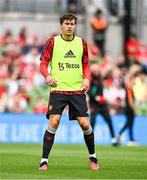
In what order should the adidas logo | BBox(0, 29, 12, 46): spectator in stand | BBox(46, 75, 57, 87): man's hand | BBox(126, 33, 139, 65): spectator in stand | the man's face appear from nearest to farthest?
BBox(46, 75, 57, 87): man's hand → the man's face → the adidas logo → BBox(0, 29, 12, 46): spectator in stand → BBox(126, 33, 139, 65): spectator in stand

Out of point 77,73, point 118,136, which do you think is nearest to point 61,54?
point 77,73

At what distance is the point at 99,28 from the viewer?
1187 inches

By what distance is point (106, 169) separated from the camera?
13898mm

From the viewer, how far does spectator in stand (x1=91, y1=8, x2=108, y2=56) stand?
2999 centimetres

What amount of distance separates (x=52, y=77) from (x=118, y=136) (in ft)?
34.2

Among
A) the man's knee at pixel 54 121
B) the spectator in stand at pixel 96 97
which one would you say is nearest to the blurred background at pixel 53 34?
the spectator in stand at pixel 96 97

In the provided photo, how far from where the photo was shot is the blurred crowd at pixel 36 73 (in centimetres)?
2673

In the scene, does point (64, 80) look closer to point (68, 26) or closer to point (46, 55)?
point (46, 55)

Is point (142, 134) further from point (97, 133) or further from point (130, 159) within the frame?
point (130, 159)

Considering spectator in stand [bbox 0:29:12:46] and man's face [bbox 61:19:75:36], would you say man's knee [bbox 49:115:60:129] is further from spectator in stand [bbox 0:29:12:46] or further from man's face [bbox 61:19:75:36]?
spectator in stand [bbox 0:29:12:46]

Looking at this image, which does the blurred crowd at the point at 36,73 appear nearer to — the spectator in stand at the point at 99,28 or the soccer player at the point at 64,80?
the spectator in stand at the point at 99,28

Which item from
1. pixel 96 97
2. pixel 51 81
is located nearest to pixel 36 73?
pixel 96 97

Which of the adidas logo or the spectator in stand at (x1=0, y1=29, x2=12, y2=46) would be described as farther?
the spectator in stand at (x1=0, y1=29, x2=12, y2=46)

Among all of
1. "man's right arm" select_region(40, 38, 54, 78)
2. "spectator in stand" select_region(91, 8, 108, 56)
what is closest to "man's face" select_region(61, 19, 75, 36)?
"man's right arm" select_region(40, 38, 54, 78)
